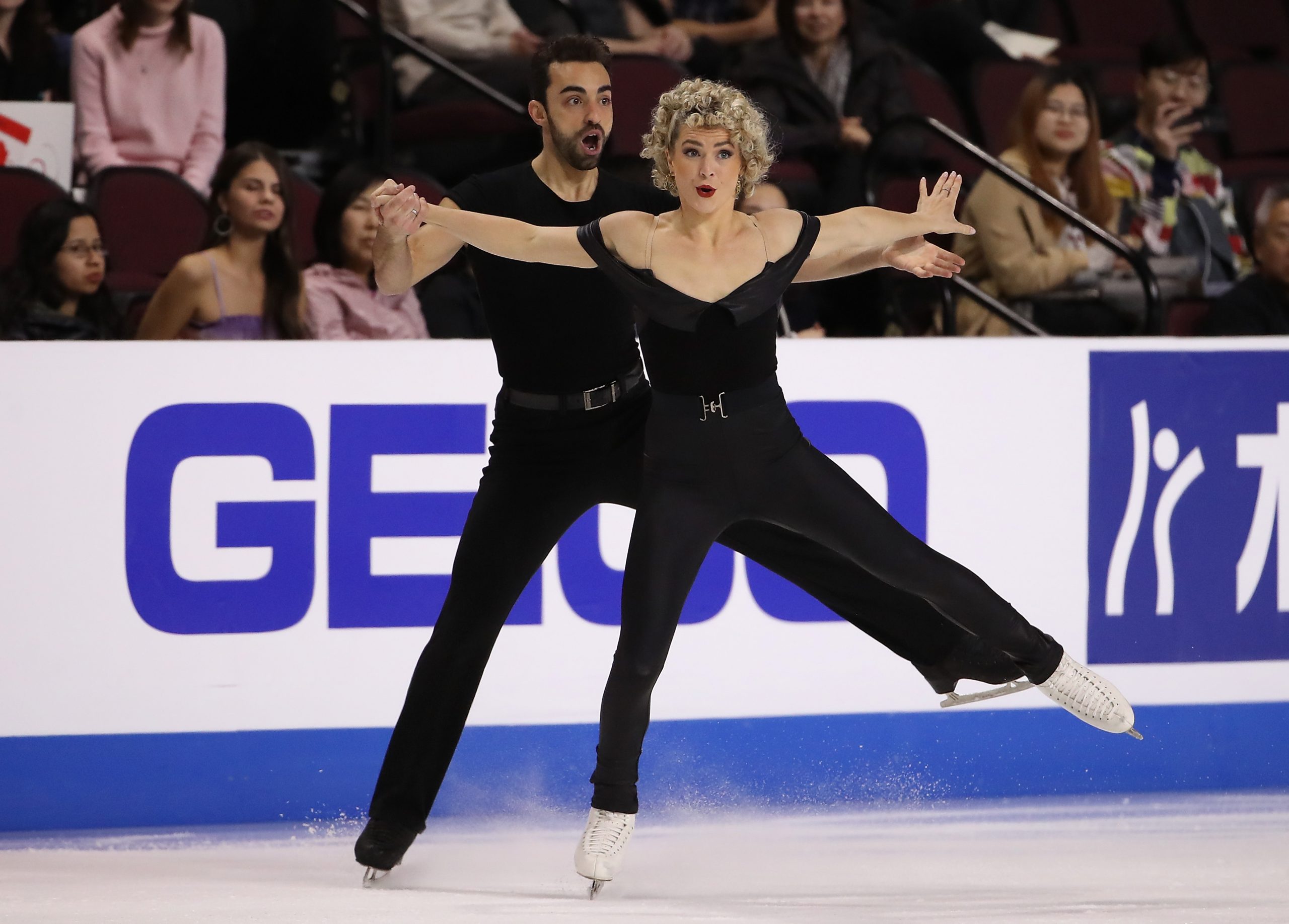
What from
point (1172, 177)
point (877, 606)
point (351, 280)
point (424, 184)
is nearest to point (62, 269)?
point (351, 280)

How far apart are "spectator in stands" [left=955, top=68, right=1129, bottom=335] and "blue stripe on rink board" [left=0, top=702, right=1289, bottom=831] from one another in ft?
4.55

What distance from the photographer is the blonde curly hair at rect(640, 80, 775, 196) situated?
9.89 ft

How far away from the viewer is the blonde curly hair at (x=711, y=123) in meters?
3.01

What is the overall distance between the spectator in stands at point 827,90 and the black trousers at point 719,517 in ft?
7.64

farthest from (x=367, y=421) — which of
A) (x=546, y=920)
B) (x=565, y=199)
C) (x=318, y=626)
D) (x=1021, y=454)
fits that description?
(x=1021, y=454)

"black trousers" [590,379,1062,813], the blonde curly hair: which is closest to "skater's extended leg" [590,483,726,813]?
"black trousers" [590,379,1062,813]

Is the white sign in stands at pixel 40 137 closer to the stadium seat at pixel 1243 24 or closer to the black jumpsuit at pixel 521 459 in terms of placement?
the black jumpsuit at pixel 521 459

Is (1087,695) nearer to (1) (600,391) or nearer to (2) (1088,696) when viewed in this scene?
(2) (1088,696)

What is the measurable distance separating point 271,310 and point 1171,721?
2.53 metres

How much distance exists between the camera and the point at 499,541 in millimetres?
3217

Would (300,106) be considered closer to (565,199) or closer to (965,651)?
(565,199)

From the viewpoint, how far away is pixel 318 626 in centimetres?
376

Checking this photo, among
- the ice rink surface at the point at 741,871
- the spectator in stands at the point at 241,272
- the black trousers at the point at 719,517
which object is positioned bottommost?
the ice rink surface at the point at 741,871

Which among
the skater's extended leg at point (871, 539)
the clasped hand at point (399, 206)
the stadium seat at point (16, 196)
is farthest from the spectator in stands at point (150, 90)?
the skater's extended leg at point (871, 539)
